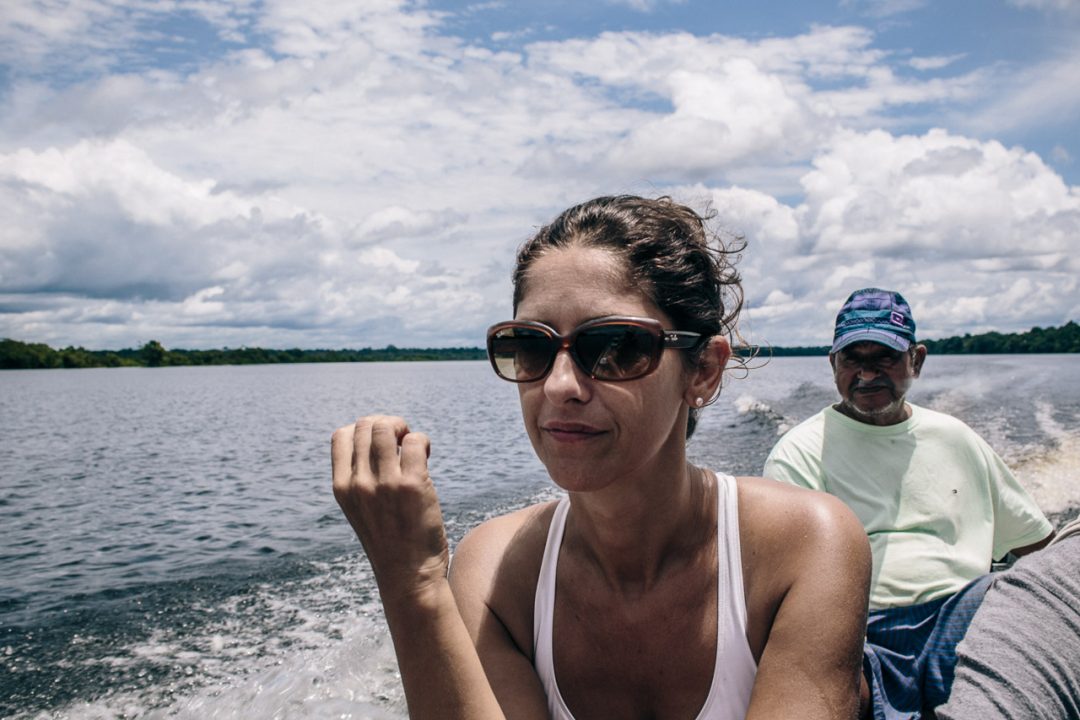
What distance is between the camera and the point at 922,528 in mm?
3615

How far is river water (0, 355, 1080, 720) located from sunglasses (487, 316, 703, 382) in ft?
2.73

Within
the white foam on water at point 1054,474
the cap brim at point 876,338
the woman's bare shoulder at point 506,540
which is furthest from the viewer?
the white foam on water at point 1054,474

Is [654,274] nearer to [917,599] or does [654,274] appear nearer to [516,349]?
[516,349]

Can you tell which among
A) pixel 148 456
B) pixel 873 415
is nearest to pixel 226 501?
pixel 148 456

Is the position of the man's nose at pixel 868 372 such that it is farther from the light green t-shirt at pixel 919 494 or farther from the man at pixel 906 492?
the light green t-shirt at pixel 919 494

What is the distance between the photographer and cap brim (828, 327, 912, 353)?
4062 millimetres

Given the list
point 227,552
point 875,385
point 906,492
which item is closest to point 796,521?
point 906,492

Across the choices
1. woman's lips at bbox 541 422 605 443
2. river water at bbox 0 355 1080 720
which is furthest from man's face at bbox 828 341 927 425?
woman's lips at bbox 541 422 605 443

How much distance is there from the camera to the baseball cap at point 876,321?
13.4 ft

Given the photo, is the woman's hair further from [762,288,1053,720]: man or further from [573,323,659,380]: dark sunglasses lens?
[762,288,1053,720]: man

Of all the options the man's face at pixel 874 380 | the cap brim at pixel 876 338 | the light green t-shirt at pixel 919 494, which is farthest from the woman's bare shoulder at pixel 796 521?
the cap brim at pixel 876 338

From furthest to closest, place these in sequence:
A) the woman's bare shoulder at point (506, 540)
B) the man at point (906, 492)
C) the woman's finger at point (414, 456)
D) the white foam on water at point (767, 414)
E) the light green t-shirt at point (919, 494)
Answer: the white foam on water at point (767, 414) < the light green t-shirt at point (919, 494) < the man at point (906, 492) < the woman's bare shoulder at point (506, 540) < the woman's finger at point (414, 456)

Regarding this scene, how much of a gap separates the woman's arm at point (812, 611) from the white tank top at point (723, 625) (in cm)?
6

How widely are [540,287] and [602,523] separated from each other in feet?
2.06
